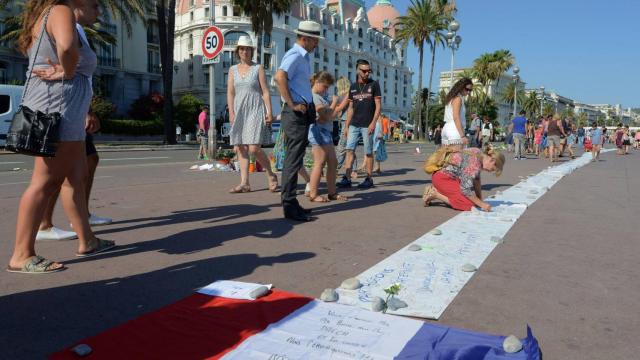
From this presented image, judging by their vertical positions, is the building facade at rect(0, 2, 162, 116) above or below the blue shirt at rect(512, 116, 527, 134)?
above

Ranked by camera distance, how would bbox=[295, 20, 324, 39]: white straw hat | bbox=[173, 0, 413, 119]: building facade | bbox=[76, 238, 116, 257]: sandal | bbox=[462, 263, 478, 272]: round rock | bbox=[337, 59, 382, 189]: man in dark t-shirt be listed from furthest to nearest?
bbox=[173, 0, 413, 119]: building facade, bbox=[337, 59, 382, 189]: man in dark t-shirt, bbox=[295, 20, 324, 39]: white straw hat, bbox=[76, 238, 116, 257]: sandal, bbox=[462, 263, 478, 272]: round rock

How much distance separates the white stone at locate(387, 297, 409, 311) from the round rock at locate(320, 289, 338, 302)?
298 millimetres

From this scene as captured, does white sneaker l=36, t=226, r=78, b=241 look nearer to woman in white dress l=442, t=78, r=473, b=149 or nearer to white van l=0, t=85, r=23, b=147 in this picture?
woman in white dress l=442, t=78, r=473, b=149

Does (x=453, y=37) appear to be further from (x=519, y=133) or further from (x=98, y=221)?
(x=98, y=221)

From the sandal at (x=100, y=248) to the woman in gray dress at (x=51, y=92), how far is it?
0.37 m

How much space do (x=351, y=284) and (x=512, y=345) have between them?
1.03 m

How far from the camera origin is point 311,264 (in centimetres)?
355

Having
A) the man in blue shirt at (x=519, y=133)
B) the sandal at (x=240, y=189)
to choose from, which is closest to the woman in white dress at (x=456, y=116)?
the sandal at (x=240, y=189)

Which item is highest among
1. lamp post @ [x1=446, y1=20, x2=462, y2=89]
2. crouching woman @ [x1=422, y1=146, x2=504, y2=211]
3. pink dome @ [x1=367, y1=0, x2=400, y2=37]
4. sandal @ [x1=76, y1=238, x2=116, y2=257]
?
pink dome @ [x1=367, y1=0, x2=400, y2=37]

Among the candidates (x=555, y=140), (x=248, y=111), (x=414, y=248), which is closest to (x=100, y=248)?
(x=414, y=248)

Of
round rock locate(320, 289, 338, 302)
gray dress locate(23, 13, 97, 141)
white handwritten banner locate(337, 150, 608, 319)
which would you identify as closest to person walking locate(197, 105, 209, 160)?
white handwritten banner locate(337, 150, 608, 319)

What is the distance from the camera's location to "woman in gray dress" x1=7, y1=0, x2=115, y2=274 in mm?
3102

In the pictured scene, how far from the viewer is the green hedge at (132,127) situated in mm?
36031

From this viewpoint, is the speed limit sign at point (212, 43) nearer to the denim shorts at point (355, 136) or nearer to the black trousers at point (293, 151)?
the denim shorts at point (355, 136)
